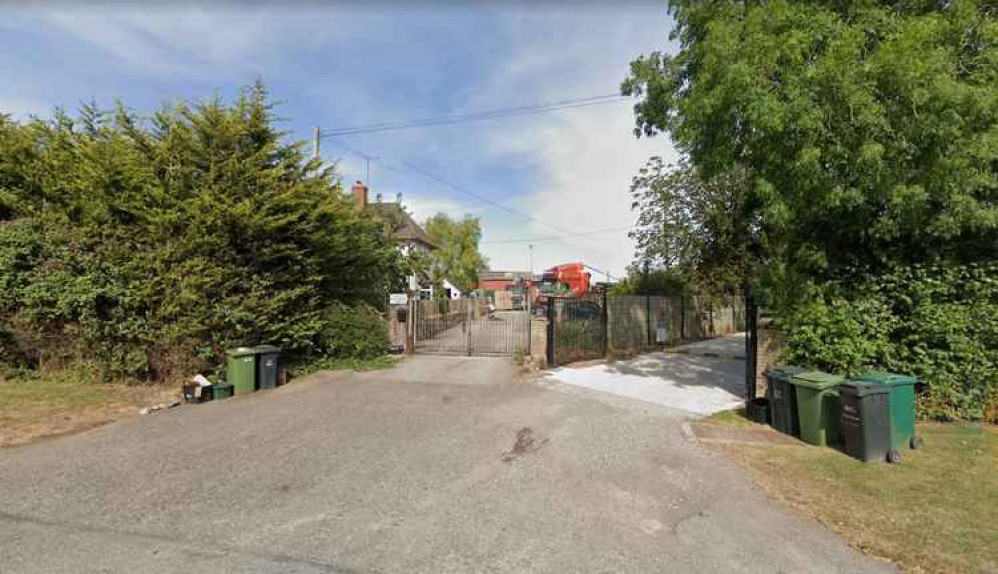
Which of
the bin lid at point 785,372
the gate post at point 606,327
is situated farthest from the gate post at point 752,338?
the gate post at point 606,327

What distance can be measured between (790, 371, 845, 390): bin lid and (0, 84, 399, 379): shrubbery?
30.7ft

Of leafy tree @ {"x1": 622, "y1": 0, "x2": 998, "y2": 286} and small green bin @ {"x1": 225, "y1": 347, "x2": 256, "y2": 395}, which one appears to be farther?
small green bin @ {"x1": 225, "y1": 347, "x2": 256, "y2": 395}

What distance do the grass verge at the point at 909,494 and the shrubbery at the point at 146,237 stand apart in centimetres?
931

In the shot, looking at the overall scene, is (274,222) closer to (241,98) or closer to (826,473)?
(241,98)

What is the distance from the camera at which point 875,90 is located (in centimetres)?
563

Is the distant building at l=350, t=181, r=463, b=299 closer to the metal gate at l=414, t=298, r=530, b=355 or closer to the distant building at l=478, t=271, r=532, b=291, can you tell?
the metal gate at l=414, t=298, r=530, b=355

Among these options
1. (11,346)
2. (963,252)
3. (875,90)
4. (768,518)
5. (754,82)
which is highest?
(754,82)

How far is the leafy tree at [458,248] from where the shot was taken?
4478cm

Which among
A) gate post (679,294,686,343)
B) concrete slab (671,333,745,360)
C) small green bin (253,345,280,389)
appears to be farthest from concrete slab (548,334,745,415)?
small green bin (253,345,280,389)

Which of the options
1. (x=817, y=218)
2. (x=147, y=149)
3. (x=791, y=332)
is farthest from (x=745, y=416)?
(x=147, y=149)

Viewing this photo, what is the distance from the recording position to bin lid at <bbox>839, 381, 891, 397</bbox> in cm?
526

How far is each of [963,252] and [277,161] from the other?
12451 millimetres

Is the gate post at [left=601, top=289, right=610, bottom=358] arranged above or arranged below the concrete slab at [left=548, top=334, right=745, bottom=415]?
above

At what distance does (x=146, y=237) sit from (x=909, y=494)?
1239 cm
